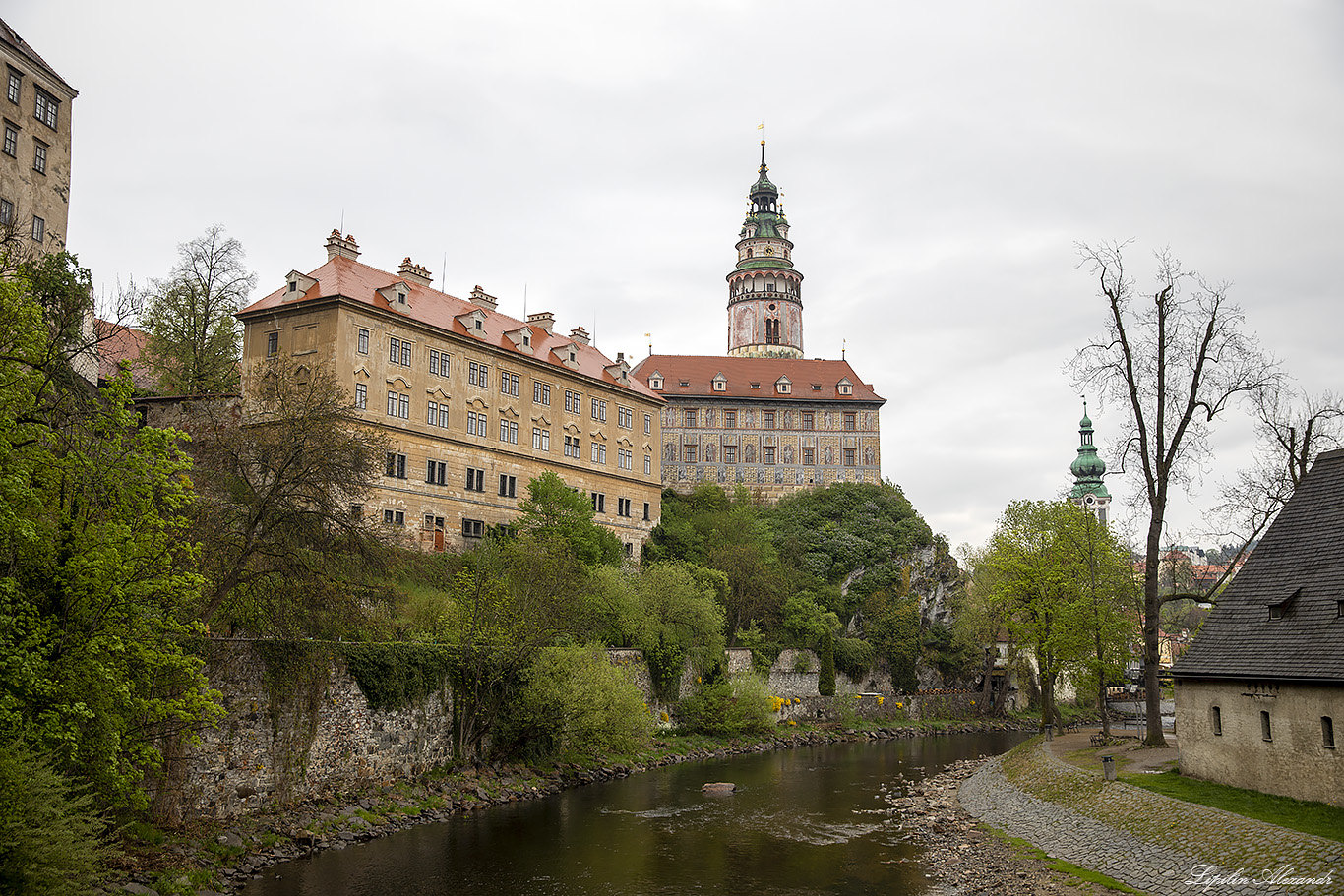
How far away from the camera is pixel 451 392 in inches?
1863

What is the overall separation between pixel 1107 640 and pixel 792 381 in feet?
166

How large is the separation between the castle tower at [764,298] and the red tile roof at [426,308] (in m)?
41.9

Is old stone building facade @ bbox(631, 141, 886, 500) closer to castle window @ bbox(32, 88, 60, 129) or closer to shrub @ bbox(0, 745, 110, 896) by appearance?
castle window @ bbox(32, 88, 60, 129)

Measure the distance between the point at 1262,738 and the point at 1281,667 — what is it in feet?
5.71

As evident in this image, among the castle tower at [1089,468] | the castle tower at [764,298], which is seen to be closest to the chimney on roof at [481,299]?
the castle tower at [764,298]

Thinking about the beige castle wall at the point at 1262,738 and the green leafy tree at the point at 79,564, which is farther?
the beige castle wall at the point at 1262,738

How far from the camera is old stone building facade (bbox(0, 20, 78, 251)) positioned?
3362 cm

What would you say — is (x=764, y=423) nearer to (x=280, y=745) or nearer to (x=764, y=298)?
(x=764, y=298)

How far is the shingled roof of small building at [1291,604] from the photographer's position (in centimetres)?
2000

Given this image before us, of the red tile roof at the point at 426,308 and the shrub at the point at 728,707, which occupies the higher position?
the red tile roof at the point at 426,308

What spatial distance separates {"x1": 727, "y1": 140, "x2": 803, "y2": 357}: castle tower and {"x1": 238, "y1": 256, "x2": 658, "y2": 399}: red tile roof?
1648 inches

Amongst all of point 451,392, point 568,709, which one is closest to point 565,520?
point 451,392

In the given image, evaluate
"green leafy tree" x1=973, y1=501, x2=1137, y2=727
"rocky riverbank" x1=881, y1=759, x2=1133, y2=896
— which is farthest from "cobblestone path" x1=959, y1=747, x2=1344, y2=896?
"green leafy tree" x1=973, y1=501, x2=1137, y2=727

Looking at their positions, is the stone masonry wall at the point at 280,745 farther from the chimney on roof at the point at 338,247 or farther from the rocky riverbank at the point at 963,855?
the chimney on roof at the point at 338,247
